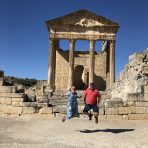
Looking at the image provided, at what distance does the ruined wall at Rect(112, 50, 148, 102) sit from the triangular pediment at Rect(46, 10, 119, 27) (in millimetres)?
19535

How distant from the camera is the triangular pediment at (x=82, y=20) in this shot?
122ft

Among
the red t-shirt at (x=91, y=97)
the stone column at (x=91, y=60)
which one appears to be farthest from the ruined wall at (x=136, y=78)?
the stone column at (x=91, y=60)

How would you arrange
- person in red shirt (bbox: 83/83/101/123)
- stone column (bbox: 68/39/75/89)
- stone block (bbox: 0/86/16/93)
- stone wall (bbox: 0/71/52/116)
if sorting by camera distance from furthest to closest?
stone column (bbox: 68/39/75/89) < stone block (bbox: 0/86/16/93) < stone wall (bbox: 0/71/52/116) < person in red shirt (bbox: 83/83/101/123)

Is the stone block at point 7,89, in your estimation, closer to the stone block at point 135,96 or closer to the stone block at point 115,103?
the stone block at point 115,103

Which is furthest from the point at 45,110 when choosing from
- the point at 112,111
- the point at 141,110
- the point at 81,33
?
the point at 81,33

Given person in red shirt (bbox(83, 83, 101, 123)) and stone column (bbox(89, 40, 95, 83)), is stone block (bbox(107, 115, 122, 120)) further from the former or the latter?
stone column (bbox(89, 40, 95, 83))

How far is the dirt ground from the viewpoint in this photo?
331 inches

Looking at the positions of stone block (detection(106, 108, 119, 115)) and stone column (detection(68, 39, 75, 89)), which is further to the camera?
stone column (detection(68, 39, 75, 89))

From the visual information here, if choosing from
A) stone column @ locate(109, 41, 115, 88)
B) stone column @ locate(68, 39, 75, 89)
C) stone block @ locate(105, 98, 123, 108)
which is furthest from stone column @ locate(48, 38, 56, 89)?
stone block @ locate(105, 98, 123, 108)

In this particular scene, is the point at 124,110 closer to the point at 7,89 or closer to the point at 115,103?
the point at 115,103

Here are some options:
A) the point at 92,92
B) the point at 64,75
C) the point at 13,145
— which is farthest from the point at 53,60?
the point at 13,145

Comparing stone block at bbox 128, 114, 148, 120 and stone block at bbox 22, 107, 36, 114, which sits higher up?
stone block at bbox 22, 107, 36, 114

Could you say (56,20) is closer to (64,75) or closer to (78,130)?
(64,75)

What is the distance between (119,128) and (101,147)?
345 cm
